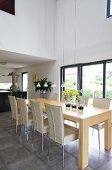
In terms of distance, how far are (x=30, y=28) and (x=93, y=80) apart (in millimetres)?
3140

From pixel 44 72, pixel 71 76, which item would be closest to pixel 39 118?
pixel 71 76

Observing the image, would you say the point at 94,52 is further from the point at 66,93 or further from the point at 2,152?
the point at 2,152

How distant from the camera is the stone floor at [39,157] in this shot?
2.13 metres

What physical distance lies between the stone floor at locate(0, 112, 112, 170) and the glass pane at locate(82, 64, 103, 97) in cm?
201

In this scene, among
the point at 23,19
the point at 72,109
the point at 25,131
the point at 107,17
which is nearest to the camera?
the point at 72,109

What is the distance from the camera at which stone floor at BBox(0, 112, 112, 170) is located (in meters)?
2.13

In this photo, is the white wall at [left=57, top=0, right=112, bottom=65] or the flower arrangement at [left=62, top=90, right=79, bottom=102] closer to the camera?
the flower arrangement at [left=62, top=90, right=79, bottom=102]

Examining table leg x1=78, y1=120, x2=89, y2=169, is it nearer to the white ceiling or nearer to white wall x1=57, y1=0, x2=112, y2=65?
white wall x1=57, y1=0, x2=112, y2=65

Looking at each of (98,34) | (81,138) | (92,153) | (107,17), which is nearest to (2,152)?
(81,138)

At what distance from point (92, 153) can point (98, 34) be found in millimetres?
3634

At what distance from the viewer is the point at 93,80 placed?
15.9 ft

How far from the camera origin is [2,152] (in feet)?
8.44

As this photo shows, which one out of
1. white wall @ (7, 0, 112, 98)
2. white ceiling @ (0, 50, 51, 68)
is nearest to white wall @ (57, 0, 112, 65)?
white wall @ (7, 0, 112, 98)

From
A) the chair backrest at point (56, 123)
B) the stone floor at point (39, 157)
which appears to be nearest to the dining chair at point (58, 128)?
the chair backrest at point (56, 123)
